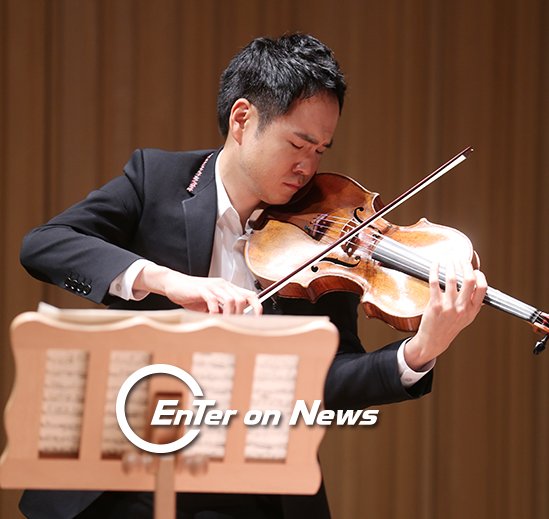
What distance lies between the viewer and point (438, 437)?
3123 millimetres

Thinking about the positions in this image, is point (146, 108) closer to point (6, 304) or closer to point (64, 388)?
point (6, 304)

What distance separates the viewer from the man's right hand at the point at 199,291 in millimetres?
1479

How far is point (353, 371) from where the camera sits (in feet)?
5.67

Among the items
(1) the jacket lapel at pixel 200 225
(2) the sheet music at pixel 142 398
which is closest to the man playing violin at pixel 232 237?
(1) the jacket lapel at pixel 200 225

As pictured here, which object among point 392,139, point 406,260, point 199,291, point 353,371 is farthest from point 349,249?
point 392,139

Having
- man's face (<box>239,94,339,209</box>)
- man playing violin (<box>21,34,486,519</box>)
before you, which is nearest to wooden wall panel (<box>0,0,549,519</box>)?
man playing violin (<box>21,34,486,519</box>)

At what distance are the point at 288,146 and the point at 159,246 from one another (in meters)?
0.32

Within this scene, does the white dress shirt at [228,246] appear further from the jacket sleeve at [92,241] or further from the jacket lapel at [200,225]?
the jacket sleeve at [92,241]

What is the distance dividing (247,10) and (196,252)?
1.41 meters

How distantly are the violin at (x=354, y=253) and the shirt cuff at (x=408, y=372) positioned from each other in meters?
0.07

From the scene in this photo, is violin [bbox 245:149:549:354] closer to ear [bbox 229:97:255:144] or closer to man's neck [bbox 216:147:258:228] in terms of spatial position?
man's neck [bbox 216:147:258:228]

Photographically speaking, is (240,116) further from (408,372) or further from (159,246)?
(408,372)

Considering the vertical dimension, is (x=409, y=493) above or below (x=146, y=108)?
below

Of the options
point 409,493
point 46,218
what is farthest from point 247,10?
point 409,493
